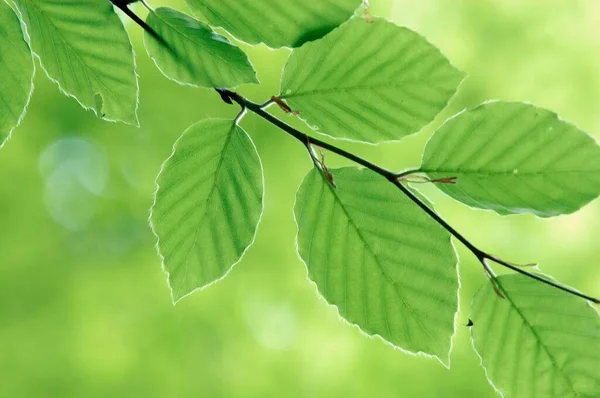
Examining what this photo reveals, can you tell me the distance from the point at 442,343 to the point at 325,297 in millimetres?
98

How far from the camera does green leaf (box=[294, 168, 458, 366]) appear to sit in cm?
47

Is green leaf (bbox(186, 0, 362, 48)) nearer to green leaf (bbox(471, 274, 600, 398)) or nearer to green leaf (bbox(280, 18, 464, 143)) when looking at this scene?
green leaf (bbox(280, 18, 464, 143))

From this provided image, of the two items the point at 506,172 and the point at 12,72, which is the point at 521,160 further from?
the point at 12,72

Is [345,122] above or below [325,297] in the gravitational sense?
above

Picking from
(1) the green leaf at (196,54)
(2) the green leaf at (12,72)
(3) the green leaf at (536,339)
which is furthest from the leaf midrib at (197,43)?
(3) the green leaf at (536,339)

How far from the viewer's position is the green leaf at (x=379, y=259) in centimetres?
47

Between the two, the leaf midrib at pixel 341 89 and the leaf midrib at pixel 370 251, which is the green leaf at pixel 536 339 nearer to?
the leaf midrib at pixel 370 251

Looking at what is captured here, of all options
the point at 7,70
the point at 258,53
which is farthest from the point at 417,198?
the point at 258,53

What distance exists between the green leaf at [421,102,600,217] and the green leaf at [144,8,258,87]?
173 mm

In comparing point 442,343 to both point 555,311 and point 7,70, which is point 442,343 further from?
point 7,70

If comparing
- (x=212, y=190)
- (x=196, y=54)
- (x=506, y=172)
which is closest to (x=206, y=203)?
(x=212, y=190)

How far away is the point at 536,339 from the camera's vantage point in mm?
504

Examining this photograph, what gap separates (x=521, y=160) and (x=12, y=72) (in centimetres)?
40

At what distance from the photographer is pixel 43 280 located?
455cm
